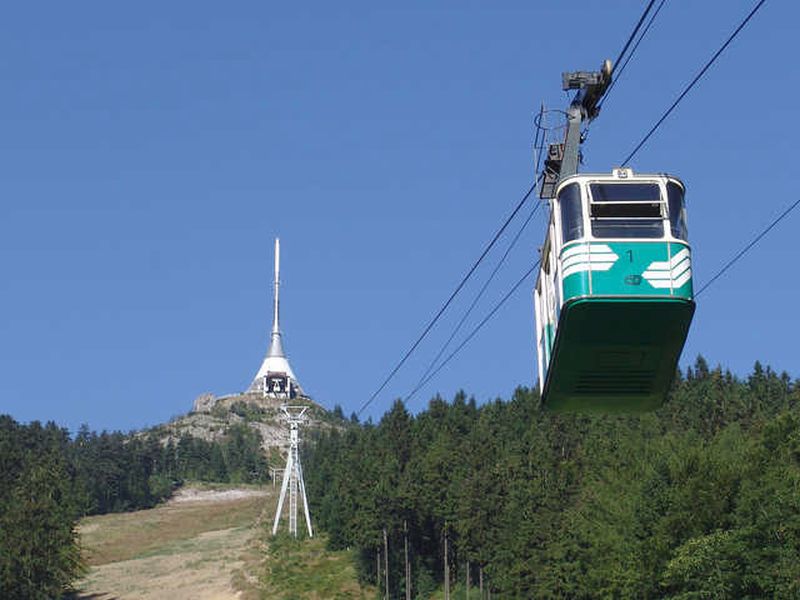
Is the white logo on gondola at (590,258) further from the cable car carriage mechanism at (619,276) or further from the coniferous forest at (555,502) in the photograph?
the coniferous forest at (555,502)

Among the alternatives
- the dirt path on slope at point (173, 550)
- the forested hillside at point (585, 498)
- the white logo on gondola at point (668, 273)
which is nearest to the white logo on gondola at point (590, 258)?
the white logo on gondola at point (668, 273)

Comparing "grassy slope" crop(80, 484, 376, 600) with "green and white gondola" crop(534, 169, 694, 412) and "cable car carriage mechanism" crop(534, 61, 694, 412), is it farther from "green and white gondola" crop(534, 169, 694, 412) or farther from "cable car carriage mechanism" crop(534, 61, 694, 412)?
"green and white gondola" crop(534, 169, 694, 412)

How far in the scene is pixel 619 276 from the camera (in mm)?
21906

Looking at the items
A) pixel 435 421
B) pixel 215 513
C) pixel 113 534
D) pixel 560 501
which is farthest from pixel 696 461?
pixel 215 513

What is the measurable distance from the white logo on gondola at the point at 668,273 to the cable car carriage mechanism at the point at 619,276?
0.02 m

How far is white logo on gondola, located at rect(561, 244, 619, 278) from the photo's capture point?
22.0 meters

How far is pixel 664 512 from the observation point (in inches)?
2384

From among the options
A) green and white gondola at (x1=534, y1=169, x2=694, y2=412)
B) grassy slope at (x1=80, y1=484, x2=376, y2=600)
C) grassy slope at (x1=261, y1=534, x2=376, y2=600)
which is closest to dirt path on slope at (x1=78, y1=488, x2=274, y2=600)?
grassy slope at (x1=80, y1=484, x2=376, y2=600)

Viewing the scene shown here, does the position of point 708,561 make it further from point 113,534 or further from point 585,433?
point 113,534

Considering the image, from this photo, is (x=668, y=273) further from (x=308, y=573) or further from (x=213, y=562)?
(x=213, y=562)

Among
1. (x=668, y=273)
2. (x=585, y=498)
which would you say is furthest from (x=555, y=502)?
(x=668, y=273)

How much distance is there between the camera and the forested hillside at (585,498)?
2136 inches

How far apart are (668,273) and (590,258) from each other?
1.35 m

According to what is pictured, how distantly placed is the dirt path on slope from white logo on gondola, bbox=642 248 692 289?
79.2m
